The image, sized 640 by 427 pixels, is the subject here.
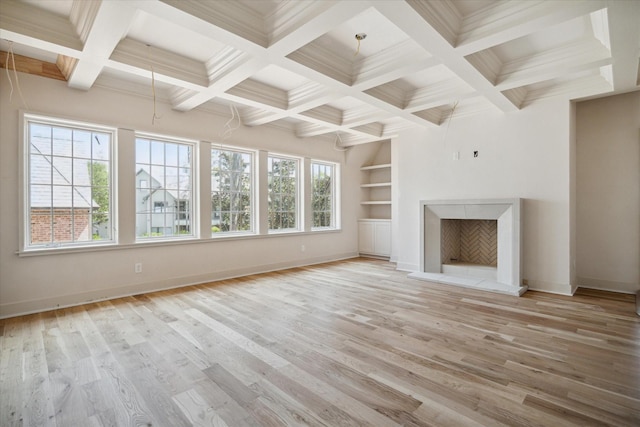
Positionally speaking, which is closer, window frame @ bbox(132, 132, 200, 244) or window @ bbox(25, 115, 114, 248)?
window @ bbox(25, 115, 114, 248)

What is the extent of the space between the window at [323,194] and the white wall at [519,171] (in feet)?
6.55

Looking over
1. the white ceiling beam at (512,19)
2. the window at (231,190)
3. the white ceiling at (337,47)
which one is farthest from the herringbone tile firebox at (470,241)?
the window at (231,190)

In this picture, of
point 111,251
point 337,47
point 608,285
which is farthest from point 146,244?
point 608,285

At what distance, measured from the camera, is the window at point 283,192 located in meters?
5.86

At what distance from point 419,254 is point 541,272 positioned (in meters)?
1.73

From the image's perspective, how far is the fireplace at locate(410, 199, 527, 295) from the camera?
435 cm

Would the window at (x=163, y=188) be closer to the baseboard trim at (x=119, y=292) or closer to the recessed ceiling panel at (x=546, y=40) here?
the baseboard trim at (x=119, y=292)

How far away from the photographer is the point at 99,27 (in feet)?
7.89

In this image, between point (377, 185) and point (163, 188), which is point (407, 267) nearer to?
point (377, 185)

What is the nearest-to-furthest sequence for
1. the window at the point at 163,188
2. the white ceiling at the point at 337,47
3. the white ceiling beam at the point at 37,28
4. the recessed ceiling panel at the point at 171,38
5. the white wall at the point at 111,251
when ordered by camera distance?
the white ceiling at the point at 337,47
the white ceiling beam at the point at 37,28
the recessed ceiling panel at the point at 171,38
the white wall at the point at 111,251
the window at the point at 163,188

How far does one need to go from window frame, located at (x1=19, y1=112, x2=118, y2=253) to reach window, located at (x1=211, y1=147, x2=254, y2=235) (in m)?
1.36

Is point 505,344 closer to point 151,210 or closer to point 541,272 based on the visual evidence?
point 541,272

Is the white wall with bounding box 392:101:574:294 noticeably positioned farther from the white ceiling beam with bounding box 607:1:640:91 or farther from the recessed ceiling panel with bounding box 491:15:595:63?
the recessed ceiling panel with bounding box 491:15:595:63

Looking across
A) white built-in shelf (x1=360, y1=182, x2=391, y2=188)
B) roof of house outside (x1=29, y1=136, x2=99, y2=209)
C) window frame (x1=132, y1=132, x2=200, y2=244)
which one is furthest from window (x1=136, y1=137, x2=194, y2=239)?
white built-in shelf (x1=360, y1=182, x2=391, y2=188)
